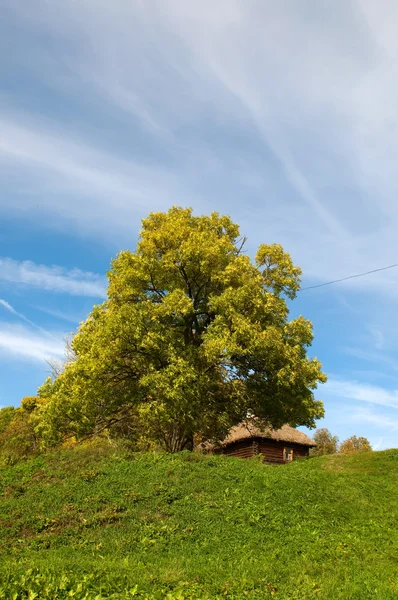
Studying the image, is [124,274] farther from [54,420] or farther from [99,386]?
[54,420]

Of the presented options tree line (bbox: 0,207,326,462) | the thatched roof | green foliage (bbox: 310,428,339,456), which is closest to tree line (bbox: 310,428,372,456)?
green foliage (bbox: 310,428,339,456)

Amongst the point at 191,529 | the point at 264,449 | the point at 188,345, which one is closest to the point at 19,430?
the point at 264,449

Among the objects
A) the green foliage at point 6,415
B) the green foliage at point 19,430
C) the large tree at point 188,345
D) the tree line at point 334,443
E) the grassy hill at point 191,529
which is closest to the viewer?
the grassy hill at point 191,529

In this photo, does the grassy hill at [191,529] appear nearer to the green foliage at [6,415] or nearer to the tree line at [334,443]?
the green foliage at [6,415]

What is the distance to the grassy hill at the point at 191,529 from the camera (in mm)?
7664

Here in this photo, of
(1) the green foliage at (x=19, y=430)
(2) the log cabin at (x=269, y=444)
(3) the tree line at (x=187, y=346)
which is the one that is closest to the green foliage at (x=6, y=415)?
(1) the green foliage at (x=19, y=430)

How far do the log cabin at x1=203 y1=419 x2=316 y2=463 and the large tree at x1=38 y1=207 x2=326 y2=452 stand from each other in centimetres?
1141

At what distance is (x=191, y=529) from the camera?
1110cm

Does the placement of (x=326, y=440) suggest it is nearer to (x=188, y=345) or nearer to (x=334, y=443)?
(x=334, y=443)

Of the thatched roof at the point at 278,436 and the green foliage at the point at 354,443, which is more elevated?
the green foliage at the point at 354,443

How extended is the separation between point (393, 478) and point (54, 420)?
12659mm

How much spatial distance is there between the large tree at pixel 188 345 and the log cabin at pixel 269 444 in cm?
1141

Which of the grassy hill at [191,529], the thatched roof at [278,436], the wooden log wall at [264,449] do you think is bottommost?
the grassy hill at [191,529]

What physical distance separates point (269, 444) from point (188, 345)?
55.4 ft
